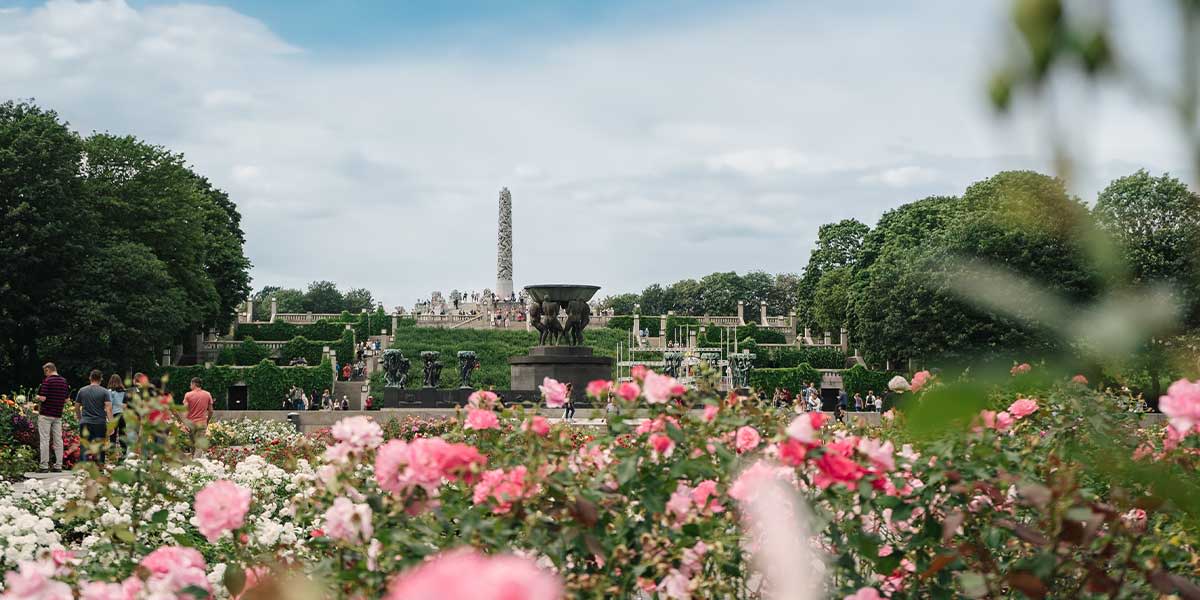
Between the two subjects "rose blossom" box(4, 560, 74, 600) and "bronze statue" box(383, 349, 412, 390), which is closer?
"rose blossom" box(4, 560, 74, 600)

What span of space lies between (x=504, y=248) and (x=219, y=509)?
312 ft

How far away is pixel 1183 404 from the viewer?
3430 mm

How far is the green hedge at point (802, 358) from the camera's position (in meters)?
63.5

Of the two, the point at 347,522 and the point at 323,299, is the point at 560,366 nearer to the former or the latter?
the point at 347,522

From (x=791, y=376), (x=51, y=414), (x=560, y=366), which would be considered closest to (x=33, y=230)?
(x=560, y=366)

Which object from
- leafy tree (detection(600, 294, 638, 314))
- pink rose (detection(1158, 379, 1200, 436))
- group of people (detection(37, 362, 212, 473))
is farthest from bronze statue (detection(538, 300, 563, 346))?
leafy tree (detection(600, 294, 638, 314))

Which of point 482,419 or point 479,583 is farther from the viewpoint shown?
point 482,419

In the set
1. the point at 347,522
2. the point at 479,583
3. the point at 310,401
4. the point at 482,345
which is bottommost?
the point at 310,401

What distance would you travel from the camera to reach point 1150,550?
4.32 meters

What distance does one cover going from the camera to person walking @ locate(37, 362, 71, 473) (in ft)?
51.6

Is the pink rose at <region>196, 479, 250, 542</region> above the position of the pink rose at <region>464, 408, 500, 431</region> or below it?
below

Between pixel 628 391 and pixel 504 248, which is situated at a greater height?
pixel 504 248

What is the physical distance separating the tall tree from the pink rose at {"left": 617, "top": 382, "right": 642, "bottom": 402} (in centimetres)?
3762

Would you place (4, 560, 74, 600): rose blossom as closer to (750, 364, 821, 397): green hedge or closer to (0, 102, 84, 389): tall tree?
(0, 102, 84, 389): tall tree
